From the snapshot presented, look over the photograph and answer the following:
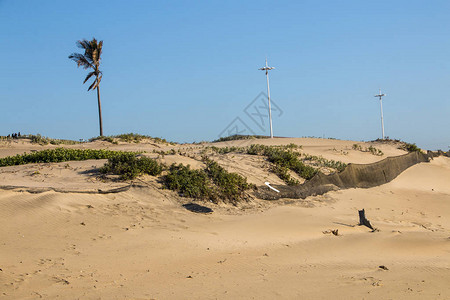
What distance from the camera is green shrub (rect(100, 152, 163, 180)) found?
1191cm

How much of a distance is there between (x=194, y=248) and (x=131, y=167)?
4787 mm

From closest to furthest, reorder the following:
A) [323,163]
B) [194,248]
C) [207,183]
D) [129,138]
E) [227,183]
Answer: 1. [194,248]
2. [207,183]
3. [227,183]
4. [323,163]
5. [129,138]

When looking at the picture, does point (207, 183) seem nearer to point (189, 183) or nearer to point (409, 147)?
point (189, 183)

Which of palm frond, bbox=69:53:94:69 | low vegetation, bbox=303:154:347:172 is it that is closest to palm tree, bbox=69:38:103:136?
palm frond, bbox=69:53:94:69

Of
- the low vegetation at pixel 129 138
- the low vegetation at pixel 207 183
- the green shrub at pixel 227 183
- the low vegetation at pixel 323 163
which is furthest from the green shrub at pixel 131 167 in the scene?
the low vegetation at pixel 129 138

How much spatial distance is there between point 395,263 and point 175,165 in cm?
723

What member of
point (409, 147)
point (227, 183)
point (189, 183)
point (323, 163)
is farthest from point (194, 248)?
point (409, 147)

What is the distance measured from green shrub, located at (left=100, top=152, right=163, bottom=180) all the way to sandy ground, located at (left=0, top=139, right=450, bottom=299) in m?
0.45

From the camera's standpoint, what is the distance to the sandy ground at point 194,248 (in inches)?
229

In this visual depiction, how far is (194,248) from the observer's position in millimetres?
7840

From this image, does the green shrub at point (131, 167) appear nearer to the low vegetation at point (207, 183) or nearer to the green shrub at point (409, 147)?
the low vegetation at point (207, 183)

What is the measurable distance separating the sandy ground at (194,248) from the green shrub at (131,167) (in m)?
0.45

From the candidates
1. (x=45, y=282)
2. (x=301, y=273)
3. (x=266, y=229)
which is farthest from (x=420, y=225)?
(x=45, y=282)

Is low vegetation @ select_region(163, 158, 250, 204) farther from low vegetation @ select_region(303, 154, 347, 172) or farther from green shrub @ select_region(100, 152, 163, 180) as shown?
low vegetation @ select_region(303, 154, 347, 172)
